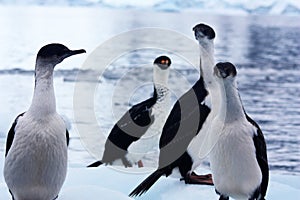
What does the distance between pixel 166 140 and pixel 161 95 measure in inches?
22.9

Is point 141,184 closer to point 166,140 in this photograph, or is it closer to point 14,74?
point 166,140

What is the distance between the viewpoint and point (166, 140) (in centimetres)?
306

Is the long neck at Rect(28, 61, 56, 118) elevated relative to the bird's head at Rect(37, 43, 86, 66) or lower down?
lower down

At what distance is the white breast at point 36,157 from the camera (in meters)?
2.20

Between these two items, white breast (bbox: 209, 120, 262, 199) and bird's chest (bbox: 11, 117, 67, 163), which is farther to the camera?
white breast (bbox: 209, 120, 262, 199)

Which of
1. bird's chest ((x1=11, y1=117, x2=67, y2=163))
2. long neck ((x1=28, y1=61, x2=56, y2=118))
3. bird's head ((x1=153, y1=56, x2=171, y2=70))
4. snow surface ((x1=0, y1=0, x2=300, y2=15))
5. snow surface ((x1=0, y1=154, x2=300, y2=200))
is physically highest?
long neck ((x1=28, y1=61, x2=56, y2=118))

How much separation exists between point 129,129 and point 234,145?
1.40 meters

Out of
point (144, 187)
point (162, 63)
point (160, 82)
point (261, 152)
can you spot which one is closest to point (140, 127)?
point (160, 82)

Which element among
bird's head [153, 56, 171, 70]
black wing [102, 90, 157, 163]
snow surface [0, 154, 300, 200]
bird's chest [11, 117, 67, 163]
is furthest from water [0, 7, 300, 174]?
bird's chest [11, 117, 67, 163]

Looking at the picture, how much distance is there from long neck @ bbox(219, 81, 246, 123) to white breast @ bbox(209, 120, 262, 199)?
0.02m

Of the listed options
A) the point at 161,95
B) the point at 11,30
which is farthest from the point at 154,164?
the point at 11,30

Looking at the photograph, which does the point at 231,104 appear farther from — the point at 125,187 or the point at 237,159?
the point at 125,187

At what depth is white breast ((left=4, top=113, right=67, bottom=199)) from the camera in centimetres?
220

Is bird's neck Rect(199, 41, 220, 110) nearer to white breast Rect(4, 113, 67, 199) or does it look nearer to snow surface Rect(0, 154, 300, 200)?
snow surface Rect(0, 154, 300, 200)
